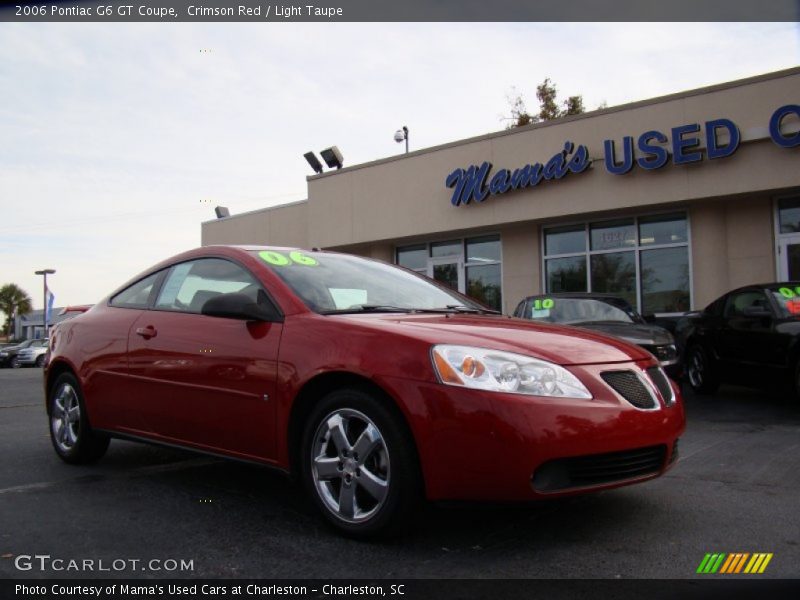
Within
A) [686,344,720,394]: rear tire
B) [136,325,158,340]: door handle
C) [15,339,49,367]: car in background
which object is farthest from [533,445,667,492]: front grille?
[15,339,49,367]: car in background

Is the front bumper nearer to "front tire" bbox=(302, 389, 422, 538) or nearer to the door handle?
"front tire" bbox=(302, 389, 422, 538)

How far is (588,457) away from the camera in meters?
2.97

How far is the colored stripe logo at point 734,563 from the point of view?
2791mm

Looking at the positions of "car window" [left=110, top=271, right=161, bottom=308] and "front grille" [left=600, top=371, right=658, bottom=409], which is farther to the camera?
"car window" [left=110, top=271, right=161, bottom=308]

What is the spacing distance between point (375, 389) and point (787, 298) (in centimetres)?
661

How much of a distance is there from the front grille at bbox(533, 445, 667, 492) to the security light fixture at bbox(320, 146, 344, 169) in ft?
54.7

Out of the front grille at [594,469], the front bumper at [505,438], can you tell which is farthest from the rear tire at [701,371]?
the front bumper at [505,438]

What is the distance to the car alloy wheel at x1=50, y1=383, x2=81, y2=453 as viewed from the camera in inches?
197

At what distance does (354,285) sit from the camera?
4086 mm

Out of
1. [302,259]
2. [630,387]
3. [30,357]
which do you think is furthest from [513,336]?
[30,357]

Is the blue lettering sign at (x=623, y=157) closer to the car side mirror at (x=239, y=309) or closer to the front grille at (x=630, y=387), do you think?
the front grille at (x=630, y=387)

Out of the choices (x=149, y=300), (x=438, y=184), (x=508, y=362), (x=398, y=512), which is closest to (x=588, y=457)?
(x=508, y=362)

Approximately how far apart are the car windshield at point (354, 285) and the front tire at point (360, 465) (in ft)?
2.03

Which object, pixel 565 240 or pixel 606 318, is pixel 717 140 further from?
pixel 606 318
